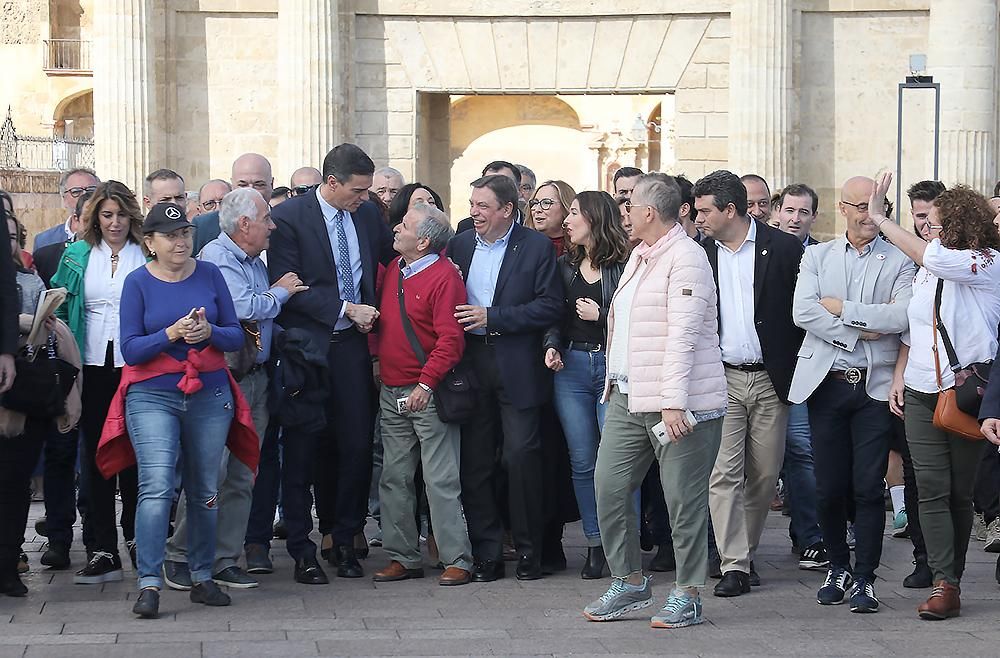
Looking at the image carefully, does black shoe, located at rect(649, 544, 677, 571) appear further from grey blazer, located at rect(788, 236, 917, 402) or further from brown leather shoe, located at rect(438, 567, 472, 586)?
grey blazer, located at rect(788, 236, 917, 402)

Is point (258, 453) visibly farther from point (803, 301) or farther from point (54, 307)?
point (803, 301)

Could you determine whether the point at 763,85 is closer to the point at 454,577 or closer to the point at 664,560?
the point at 664,560

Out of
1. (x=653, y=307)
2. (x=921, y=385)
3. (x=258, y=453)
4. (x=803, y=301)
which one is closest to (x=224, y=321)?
(x=258, y=453)

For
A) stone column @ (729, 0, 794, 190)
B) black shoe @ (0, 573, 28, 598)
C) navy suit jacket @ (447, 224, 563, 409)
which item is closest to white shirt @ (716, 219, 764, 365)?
navy suit jacket @ (447, 224, 563, 409)

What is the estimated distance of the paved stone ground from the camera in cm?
638

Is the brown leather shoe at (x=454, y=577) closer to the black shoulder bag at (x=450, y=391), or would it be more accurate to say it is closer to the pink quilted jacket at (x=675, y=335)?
the black shoulder bag at (x=450, y=391)

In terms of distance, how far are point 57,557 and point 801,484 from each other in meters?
4.06

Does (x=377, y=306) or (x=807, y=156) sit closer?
(x=377, y=306)

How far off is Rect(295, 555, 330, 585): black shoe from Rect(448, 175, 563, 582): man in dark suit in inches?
31.8

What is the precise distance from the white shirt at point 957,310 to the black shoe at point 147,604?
3.62 metres

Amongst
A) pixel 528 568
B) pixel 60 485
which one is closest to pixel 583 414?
pixel 528 568

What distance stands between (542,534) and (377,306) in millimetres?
1506

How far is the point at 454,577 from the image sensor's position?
25.7 ft

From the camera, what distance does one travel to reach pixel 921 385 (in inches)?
281
